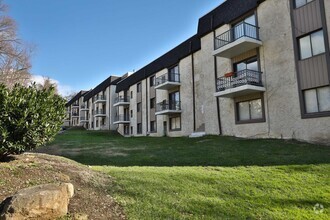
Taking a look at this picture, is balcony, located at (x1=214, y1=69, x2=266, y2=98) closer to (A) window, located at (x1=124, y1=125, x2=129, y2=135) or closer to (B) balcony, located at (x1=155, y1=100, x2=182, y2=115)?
(B) balcony, located at (x1=155, y1=100, x2=182, y2=115)

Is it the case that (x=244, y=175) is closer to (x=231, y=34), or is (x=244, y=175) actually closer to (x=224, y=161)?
(x=224, y=161)

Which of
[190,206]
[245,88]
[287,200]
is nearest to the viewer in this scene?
[190,206]

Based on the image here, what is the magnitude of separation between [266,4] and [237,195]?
47.0 ft

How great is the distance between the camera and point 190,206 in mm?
5457

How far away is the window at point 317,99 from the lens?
13188 millimetres

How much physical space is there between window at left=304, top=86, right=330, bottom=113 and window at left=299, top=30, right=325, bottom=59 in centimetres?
198

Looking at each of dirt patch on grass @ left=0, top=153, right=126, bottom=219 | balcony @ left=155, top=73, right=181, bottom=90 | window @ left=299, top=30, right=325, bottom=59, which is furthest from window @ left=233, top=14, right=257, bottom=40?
dirt patch on grass @ left=0, top=153, right=126, bottom=219

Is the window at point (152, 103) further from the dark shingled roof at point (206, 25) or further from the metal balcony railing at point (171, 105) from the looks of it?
the metal balcony railing at point (171, 105)

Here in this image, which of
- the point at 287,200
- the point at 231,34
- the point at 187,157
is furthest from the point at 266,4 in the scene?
the point at 287,200

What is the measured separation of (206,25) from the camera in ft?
70.2

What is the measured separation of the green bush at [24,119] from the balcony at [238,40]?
1272 cm

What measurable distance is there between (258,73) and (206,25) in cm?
696

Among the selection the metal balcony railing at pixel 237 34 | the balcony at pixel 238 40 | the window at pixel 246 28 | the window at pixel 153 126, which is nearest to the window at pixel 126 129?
the window at pixel 153 126

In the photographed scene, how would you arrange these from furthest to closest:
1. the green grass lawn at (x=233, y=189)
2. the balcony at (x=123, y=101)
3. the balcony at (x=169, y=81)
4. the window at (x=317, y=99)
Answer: the balcony at (x=123, y=101) < the balcony at (x=169, y=81) < the window at (x=317, y=99) < the green grass lawn at (x=233, y=189)
